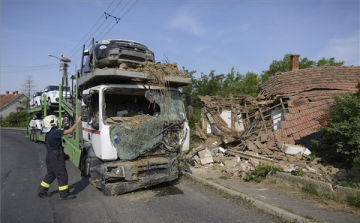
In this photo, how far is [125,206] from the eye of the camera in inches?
210

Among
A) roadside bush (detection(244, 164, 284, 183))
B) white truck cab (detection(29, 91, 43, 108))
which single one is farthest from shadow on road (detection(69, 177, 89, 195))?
white truck cab (detection(29, 91, 43, 108))

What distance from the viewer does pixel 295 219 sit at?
447 cm

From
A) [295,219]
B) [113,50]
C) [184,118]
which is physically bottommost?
[295,219]

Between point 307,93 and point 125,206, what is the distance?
1004cm

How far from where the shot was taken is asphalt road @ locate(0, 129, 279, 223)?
15.5 ft

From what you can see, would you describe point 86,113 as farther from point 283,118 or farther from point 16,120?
point 16,120

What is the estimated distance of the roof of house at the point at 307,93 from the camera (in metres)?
10.2

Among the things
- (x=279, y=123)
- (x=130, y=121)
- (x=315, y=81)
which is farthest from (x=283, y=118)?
(x=130, y=121)

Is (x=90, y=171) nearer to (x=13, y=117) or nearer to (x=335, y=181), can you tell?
(x=335, y=181)

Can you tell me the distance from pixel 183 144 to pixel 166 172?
0.82 meters

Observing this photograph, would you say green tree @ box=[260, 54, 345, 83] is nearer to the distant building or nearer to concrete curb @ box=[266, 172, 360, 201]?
concrete curb @ box=[266, 172, 360, 201]

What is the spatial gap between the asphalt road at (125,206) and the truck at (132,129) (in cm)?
37

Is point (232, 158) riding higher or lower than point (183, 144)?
lower

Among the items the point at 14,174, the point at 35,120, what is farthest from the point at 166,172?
the point at 35,120
